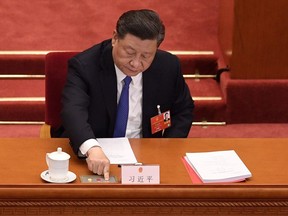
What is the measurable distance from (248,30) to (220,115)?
18.2 inches

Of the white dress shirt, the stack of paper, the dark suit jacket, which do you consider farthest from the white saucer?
the white dress shirt

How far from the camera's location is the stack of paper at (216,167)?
8.18 ft

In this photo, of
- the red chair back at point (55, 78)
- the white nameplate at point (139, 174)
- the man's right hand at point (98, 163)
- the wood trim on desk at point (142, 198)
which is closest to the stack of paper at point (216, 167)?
the wood trim on desk at point (142, 198)

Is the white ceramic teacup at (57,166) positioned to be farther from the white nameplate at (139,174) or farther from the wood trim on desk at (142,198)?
the white nameplate at (139,174)

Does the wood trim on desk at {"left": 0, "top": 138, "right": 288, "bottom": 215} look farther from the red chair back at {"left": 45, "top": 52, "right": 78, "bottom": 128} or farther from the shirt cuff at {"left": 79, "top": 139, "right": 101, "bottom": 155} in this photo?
the red chair back at {"left": 45, "top": 52, "right": 78, "bottom": 128}

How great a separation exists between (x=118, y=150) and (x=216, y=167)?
1.15 feet

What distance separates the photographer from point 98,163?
8.25 ft

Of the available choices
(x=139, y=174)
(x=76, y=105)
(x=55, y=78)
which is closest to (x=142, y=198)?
(x=139, y=174)

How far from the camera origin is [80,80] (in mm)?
2871

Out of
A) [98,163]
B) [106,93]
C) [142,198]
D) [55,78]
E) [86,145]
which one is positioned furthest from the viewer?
[55,78]

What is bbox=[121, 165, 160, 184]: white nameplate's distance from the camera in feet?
7.86

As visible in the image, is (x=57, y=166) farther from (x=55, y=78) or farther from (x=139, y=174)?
(x=55, y=78)

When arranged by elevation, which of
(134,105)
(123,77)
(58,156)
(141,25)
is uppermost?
(141,25)

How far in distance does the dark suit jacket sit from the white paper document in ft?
0.19
